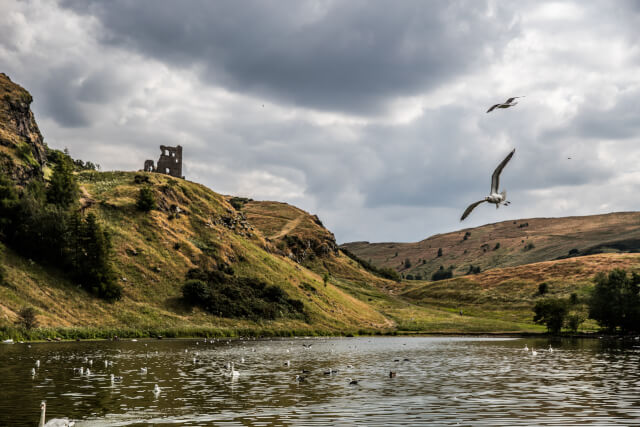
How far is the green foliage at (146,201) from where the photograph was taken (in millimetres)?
147500

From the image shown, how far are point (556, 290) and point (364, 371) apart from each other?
517 ft

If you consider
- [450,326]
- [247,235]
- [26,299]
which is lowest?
[450,326]

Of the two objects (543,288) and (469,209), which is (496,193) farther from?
(543,288)

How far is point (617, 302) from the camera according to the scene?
118 m

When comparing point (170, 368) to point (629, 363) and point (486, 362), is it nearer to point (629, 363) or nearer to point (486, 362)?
point (486, 362)

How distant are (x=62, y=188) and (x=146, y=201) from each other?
22946mm

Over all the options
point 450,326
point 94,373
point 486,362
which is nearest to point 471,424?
point 94,373

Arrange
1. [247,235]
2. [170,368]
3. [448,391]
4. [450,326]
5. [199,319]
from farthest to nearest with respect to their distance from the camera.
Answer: [247,235] → [450,326] → [199,319] → [170,368] → [448,391]

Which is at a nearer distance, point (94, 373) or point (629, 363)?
point (94, 373)

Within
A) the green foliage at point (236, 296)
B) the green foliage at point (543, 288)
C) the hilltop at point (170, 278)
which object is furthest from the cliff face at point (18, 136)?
the green foliage at point (543, 288)

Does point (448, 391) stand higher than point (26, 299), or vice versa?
point (26, 299)

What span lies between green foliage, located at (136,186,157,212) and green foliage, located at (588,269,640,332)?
365 feet

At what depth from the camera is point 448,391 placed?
3575 cm

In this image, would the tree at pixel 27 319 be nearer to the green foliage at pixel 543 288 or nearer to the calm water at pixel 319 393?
the calm water at pixel 319 393
